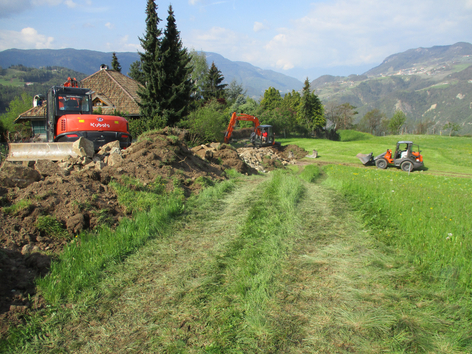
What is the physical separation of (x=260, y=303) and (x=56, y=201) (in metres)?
4.40

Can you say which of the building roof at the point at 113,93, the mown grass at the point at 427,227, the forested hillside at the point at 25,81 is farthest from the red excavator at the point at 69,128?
the forested hillside at the point at 25,81

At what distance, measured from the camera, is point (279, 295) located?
3562 mm

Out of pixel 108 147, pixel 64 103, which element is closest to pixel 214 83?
pixel 64 103

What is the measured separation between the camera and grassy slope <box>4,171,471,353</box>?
2855mm

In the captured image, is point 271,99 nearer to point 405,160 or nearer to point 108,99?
point 108,99

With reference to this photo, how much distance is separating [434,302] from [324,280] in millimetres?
1269

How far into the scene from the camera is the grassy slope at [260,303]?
286 cm

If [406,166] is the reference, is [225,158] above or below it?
above

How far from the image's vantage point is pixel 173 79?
23.4 m

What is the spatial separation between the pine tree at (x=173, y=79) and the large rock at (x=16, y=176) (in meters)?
16.9

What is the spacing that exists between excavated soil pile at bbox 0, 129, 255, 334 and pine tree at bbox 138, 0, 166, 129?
1472cm

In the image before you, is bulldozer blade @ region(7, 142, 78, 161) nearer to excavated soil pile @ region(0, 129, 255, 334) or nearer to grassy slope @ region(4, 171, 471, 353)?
excavated soil pile @ region(0, 129, 255, 334)

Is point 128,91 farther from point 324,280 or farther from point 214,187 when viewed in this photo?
point 324,280

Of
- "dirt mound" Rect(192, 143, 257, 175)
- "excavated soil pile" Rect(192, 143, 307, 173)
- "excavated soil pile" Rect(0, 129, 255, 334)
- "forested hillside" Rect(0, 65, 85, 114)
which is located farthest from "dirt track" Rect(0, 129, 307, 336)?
"forested hillside" Rect(0, 65, 85, 114)
